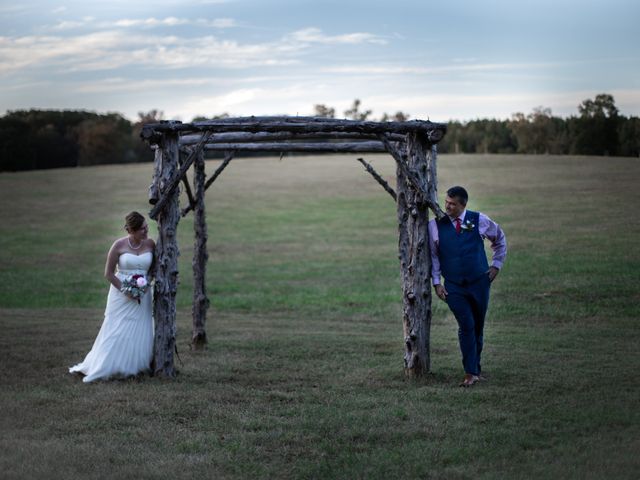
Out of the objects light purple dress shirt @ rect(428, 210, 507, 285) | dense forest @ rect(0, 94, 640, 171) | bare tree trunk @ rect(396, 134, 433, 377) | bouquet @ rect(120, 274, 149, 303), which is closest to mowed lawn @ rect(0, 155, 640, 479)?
bare tree trunk @ rect(396, 134, 433, 377)

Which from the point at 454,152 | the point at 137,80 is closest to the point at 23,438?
the point at 137,80

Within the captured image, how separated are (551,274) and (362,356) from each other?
1045 centimetres

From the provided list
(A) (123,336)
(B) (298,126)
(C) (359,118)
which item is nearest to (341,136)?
(B) (298,126)

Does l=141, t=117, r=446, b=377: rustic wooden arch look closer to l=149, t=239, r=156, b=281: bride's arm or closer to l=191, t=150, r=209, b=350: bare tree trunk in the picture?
l=149, t=239, r=156, b=281: bride's arm

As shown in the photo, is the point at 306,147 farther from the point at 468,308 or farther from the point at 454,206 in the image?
the point at 468,308

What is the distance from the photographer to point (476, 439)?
778cm

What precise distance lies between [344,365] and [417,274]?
2.23 meters

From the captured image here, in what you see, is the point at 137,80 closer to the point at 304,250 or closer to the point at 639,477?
the point at 304,250

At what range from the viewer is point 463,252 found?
10.3 m

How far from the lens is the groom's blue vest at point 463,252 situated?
33.6 feet

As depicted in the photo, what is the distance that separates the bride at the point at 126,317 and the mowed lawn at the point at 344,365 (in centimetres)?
38

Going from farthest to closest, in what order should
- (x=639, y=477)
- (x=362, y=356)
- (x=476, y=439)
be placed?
1. (x=362, y=356)
2. (x=476, y=439)
3. (x=639, y=477)

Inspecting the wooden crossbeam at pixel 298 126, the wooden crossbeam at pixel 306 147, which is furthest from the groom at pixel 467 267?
the wooden crossbeam at pixel 306 147

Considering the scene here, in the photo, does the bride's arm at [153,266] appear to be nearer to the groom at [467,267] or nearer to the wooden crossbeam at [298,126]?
the wooden crossbeam at [298,126]
